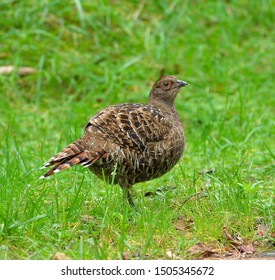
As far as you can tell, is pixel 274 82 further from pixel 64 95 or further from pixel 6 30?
pixel 6 30

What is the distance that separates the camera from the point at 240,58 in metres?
11.2

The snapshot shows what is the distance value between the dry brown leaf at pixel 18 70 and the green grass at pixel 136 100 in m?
0.07

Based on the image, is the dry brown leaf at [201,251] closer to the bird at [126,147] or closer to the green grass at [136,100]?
the green grass at [136,100]

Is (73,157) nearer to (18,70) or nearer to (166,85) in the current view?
(166,85)

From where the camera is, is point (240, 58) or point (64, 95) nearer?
point (64, 95)

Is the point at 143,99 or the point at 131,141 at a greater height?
the point at 131,141

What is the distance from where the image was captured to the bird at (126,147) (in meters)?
6.01

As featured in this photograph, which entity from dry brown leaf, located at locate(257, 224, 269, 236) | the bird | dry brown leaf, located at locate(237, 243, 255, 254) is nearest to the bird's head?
the bird

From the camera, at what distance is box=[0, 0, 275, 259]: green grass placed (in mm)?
5488

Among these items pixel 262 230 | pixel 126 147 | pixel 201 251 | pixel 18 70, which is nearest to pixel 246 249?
pixel 262 230

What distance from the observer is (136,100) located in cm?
997

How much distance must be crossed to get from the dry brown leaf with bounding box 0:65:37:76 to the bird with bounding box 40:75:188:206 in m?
3.96

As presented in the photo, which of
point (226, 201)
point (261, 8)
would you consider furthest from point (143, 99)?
point (226, 201)
